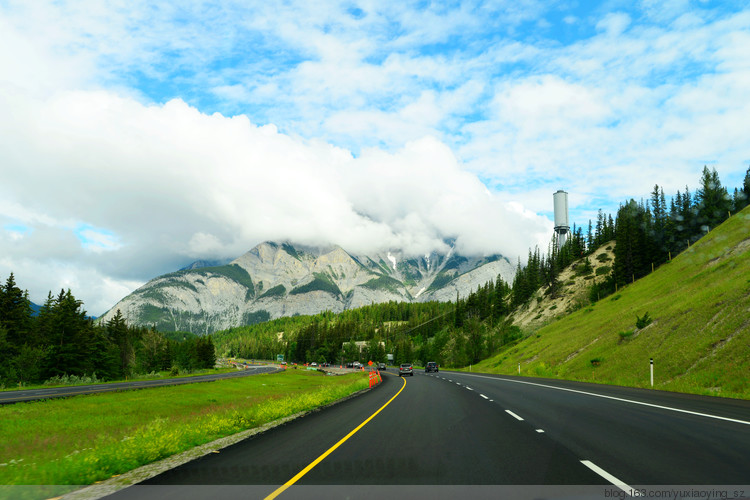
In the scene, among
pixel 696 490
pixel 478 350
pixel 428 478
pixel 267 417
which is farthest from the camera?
pixel 478 350

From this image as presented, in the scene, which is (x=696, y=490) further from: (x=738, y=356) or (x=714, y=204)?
(x=714, y=204)

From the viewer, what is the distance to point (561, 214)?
555ft

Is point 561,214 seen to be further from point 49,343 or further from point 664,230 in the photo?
point 49,343

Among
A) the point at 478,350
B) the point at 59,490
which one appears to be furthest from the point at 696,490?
the point at 478,350

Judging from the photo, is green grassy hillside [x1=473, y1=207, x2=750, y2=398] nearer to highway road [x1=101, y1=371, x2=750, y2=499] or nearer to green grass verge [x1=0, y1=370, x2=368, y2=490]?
highway road [x1=101, y1=371, x2=750, y2=499]

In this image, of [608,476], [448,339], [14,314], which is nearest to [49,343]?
[14,314]

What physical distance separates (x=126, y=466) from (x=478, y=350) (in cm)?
9402

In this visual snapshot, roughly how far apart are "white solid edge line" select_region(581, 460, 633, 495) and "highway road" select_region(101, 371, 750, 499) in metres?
0.01

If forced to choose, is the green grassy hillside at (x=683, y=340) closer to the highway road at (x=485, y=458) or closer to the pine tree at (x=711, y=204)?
the highway road at (x=485, y=458)

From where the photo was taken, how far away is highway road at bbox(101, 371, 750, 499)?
6.21 meters

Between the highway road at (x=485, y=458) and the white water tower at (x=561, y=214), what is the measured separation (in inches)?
6492

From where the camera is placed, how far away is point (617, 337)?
1625 inches

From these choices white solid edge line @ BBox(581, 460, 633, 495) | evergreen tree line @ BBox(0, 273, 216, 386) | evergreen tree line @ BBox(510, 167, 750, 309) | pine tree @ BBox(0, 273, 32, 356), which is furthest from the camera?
evergreen tree line @ BBox(510, 167, 750, 309)

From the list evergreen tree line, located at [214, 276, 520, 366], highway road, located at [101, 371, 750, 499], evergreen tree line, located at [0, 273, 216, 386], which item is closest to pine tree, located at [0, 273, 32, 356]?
evergreen tree line, located at [0, 273, 216, 386]
